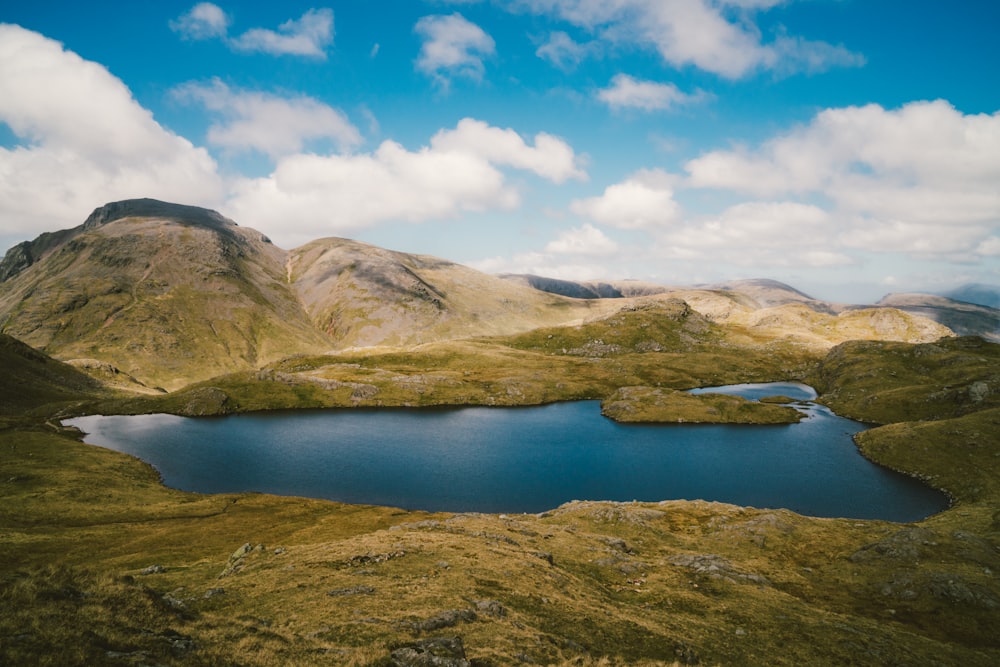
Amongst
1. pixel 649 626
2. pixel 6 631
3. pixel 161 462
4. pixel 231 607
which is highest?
pixel 6 631

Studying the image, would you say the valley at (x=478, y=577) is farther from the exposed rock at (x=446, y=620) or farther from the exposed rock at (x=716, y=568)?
the exposed rock at (x=716, y=568)

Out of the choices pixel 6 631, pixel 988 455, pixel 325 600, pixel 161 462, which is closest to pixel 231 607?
pixel 325 600

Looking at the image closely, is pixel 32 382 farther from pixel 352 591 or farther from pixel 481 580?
pixel 481 580

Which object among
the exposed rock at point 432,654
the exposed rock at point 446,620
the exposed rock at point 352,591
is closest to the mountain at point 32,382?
the exposed rock at point 352,591

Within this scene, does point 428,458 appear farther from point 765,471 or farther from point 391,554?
point 765,471

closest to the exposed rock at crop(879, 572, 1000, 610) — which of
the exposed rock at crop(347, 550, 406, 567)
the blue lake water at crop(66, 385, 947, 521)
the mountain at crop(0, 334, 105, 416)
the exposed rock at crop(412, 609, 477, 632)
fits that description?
the blue lake water at crop(66, 385, 947, 521)

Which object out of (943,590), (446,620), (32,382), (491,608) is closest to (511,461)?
(943,590)
